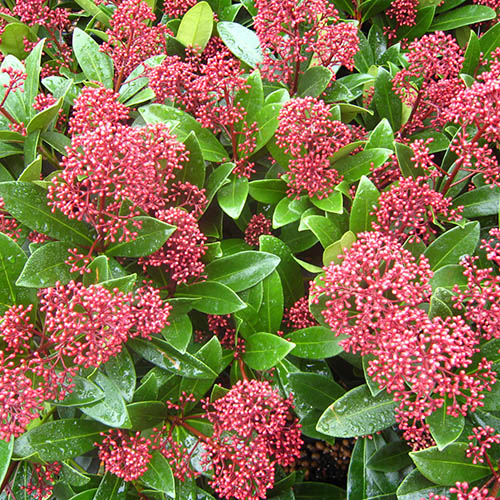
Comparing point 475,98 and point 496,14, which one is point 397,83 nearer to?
point 475,98

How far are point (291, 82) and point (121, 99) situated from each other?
0.87m

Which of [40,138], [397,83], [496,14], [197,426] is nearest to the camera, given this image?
[197,426]

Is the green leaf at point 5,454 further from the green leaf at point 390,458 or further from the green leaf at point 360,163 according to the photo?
the green leaf at point 360,163

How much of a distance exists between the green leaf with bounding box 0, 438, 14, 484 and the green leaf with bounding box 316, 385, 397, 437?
1.16 m

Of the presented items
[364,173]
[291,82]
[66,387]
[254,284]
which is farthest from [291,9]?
[66,387]

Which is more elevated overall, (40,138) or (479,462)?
(40,138)

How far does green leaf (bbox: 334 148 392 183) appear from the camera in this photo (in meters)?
2.24

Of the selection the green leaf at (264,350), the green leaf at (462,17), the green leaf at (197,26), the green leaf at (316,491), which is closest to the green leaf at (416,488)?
the green leaf at (316,491)

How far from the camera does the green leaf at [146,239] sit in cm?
197

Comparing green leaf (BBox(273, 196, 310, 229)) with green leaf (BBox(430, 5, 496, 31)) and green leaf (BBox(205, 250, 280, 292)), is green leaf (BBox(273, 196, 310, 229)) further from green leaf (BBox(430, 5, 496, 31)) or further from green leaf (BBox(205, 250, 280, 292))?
green leaf (BBox(430, 5, 496, 31))

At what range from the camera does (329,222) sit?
2.15 metres

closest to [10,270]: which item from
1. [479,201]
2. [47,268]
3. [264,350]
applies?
[47,268]

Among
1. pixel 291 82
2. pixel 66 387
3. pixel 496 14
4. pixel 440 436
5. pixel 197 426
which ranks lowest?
pixel 197 426

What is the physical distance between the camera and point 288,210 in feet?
7.45
